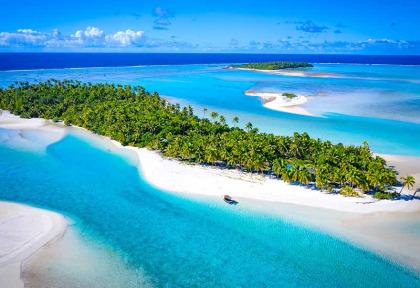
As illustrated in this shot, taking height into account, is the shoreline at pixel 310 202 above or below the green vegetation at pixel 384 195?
below

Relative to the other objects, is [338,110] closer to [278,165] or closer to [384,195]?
[278,165]

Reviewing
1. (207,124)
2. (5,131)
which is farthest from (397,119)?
(5,131)

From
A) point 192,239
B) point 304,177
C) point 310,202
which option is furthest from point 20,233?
point 304,177

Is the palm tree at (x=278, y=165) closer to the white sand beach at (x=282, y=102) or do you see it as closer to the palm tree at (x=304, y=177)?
the palm tree at (x=304, y=177)

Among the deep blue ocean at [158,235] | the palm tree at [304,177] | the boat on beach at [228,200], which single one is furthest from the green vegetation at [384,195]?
the boat on beach at [228,200]

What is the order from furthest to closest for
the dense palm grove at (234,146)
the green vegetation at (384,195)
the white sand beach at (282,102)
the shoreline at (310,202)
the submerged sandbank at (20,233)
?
the white sand beach at (282,102) → the dense palm grove at (234,146) → the green vegetation at (384,195) → the shoreline at (310,202) → the submerged sandbank at (20,233)

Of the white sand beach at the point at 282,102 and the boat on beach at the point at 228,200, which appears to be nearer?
the boat on beach at the point at 228,200
